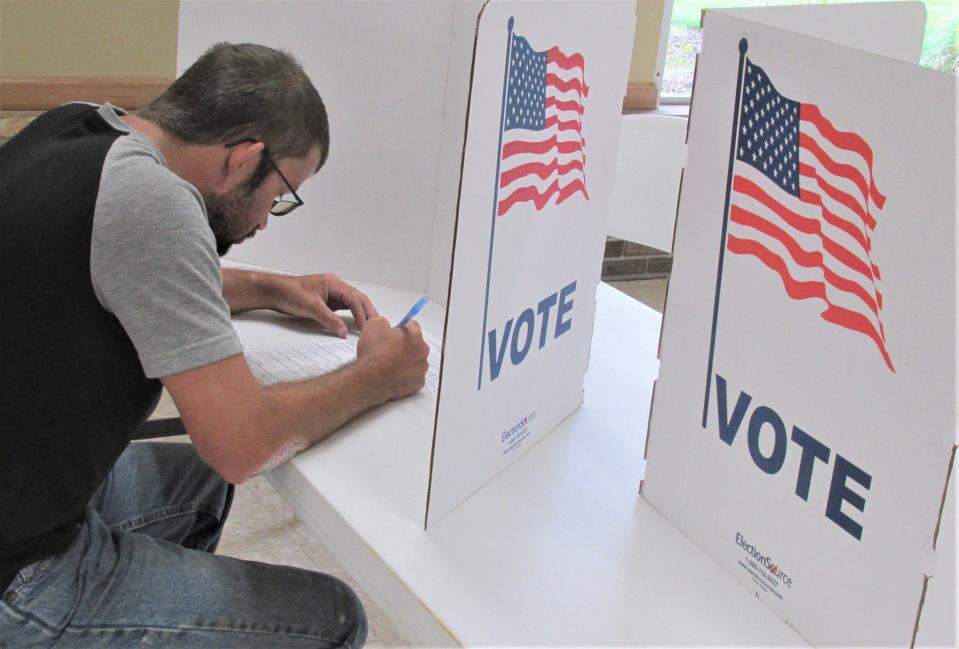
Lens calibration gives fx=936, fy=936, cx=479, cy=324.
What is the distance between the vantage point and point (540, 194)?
0.98 meters

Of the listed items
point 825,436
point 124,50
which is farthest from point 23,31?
point 825,436

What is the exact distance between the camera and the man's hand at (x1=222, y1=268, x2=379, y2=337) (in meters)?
1.48

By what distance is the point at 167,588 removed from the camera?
3.41ft

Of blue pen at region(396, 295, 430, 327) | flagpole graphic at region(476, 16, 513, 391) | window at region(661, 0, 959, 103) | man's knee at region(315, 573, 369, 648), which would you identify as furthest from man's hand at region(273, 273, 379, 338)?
window at region(661, 0, 959, 103)

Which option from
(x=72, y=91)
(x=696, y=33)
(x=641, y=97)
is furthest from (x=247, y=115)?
(x=696, y=33)

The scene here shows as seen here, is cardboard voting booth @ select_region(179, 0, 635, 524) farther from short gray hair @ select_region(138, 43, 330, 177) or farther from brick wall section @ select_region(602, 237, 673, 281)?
brick wall section @ select_region(602, 237, 673, 281)

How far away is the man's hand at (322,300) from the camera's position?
1.46 metres

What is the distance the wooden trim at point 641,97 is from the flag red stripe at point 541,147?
2.62 metres

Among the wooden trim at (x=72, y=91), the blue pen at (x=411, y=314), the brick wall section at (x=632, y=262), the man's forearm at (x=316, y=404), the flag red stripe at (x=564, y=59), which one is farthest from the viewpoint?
the brick wall section at (x=632, y=262)

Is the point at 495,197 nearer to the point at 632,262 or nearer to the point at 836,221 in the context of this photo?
the point at 836,221

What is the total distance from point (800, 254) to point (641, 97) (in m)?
2.93

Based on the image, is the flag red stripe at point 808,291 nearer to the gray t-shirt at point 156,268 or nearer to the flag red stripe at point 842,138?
the flag red stripe at point 842,138

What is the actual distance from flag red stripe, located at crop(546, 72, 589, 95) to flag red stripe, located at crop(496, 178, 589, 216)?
0.10 meters

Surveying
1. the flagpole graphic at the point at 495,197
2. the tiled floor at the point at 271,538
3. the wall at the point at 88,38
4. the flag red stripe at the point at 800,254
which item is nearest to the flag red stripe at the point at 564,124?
the flagpole graphic at the point at 495,197
